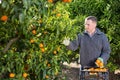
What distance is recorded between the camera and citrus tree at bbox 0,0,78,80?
3.72 meters

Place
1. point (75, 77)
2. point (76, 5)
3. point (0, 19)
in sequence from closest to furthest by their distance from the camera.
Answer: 1. point (0, 19)
2. point (76, 5)
3. point (75, 77)

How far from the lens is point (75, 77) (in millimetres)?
9016

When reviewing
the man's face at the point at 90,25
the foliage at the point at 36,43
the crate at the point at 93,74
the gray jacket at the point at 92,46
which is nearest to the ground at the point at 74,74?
the gray jacket at the point at 92,46

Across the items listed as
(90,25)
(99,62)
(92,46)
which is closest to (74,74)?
(92,46)

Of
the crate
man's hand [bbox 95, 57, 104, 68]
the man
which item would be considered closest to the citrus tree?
the crate

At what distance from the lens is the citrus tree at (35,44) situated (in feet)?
12.2

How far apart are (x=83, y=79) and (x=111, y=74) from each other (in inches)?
147

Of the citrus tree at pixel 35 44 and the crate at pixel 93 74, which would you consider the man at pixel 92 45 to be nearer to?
the crate at pixel 93 74

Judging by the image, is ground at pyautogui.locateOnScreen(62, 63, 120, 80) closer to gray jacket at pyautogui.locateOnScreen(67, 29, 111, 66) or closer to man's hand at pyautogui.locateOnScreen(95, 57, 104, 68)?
gray jacket at pyautogui.locateOnScreen(67, 29, 111, 66)

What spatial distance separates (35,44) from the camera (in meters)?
3.88

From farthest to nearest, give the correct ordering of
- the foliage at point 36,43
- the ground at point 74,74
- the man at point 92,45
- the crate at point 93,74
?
the ground at point 74,74
the man at point 92,45
the crate at point 93,74
the foliage at point 36,43

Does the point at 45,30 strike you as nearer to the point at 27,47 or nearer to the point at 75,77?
the point at 27,47

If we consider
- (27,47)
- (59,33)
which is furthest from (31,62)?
(59,33)

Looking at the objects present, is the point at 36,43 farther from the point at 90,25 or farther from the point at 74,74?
the point at 74,74
